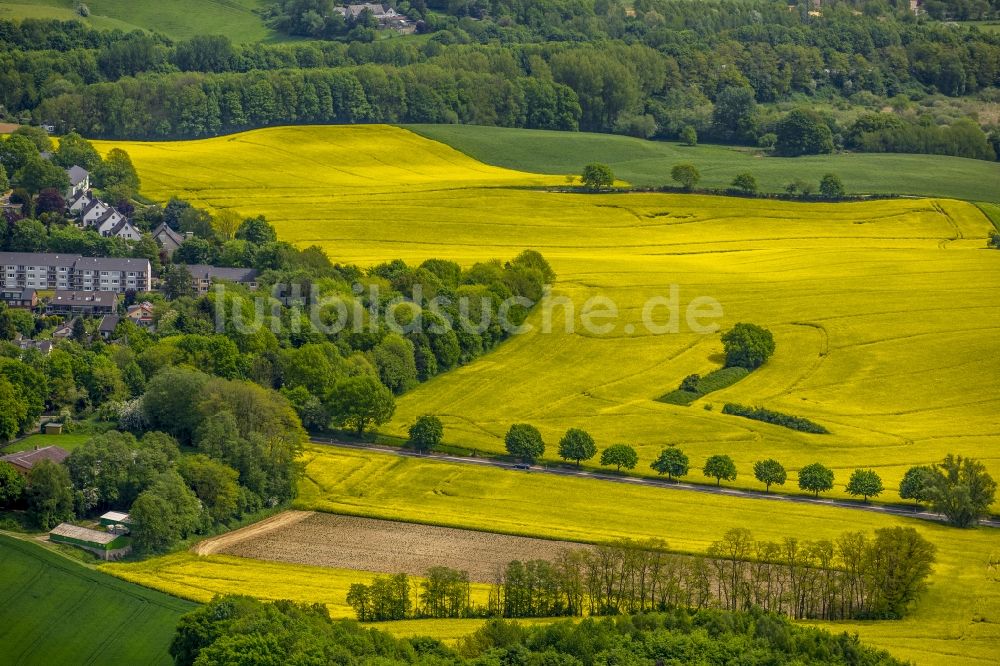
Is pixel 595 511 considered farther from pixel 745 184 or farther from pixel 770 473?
pixel 745 184

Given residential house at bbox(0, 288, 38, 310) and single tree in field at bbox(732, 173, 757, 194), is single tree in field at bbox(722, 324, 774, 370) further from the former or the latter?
single tree in field at bbox(732, 173, 757, 194)

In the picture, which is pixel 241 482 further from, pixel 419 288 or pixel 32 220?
pixel 32 220

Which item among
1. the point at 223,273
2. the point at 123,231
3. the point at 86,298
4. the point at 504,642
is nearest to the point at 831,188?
the point at 223,273

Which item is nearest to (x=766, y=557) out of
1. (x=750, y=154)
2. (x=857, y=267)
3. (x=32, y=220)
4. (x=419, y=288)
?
(x=419, y=288)

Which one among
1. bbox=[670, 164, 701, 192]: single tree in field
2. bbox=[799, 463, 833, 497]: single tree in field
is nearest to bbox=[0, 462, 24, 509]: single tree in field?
bbox=[799, 463, 833, 497]: single tree in field

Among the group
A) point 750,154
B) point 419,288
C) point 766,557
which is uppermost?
point 750,154

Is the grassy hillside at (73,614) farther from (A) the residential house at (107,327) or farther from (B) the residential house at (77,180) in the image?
(B) the residential house at (77,180)
